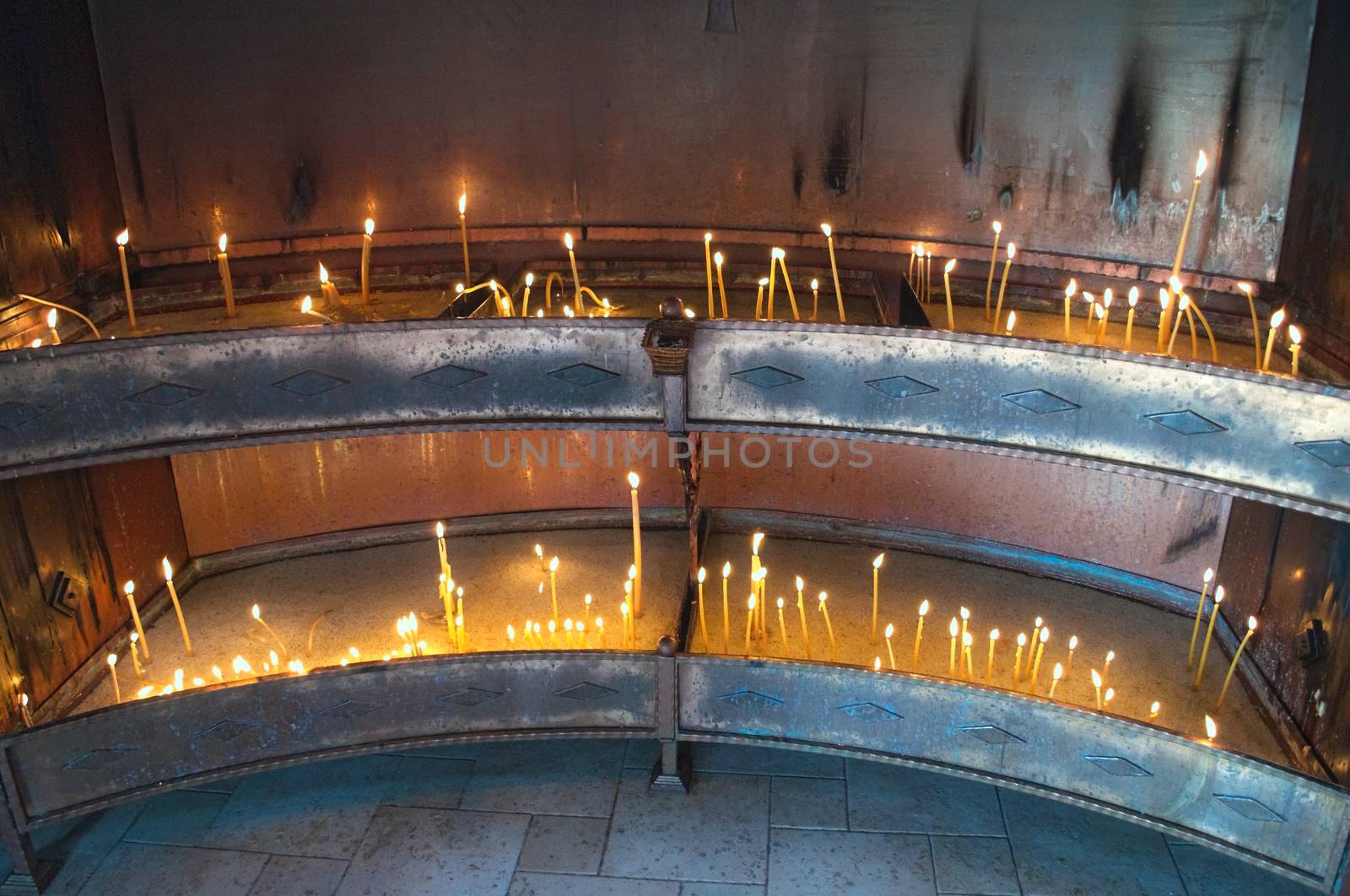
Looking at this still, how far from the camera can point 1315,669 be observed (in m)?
4.49

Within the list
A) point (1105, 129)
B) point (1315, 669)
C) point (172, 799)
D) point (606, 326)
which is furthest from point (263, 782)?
point (1105, 129)

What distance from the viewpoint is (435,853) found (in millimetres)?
4727

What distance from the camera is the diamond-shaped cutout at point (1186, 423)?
3668mm

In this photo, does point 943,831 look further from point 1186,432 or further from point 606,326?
point 606,326

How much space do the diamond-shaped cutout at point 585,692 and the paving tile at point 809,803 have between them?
980mm

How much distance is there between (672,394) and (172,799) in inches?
126

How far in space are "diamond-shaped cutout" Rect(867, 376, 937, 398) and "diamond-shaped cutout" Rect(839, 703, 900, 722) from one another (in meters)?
1.43

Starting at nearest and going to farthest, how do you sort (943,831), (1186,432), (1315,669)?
(1186,432), (1315,669), (943,831)

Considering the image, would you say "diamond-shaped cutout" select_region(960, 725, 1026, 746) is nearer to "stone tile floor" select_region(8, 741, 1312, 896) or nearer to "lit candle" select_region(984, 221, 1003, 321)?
"stone tile floor" select_region(8, 741, 1312, 896)

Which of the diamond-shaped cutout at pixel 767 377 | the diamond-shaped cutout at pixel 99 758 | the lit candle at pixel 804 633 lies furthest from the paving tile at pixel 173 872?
the diamond-shaped cutout at pixel 767 377

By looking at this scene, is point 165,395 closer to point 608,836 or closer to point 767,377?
point 767,377

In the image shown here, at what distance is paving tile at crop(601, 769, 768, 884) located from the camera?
181 inches

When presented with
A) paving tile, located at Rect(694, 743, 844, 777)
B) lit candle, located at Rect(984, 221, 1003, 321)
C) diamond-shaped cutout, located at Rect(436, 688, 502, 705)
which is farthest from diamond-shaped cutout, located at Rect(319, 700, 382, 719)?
lit candle, located at Rect(984, 221, 1003, 321)

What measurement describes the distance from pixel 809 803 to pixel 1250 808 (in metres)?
1.88
